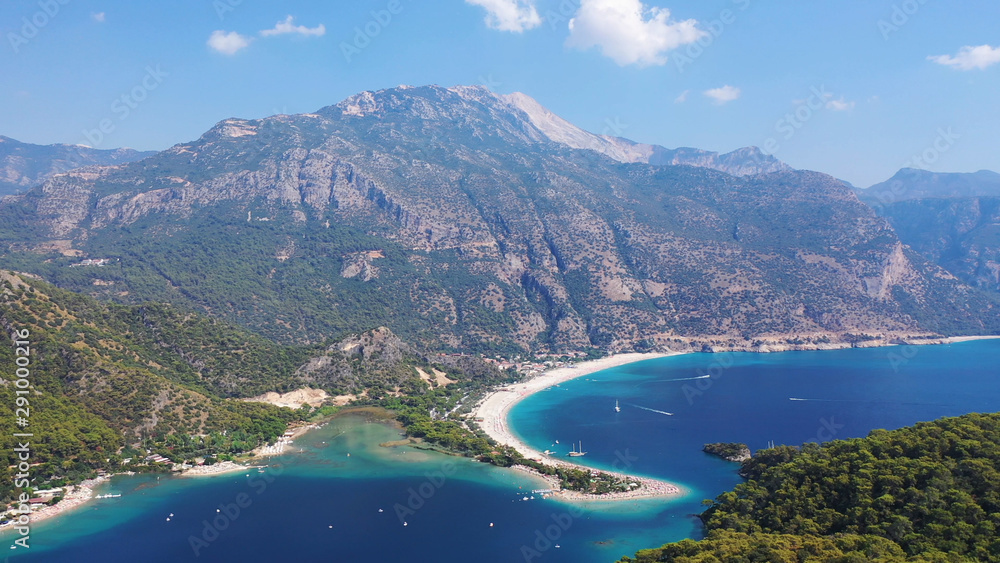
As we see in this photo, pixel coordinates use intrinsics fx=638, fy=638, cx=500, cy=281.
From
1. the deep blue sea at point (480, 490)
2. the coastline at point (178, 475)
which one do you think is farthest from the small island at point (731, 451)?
the coastline at point (178, 475)

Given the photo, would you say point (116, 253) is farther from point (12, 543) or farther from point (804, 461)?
point (804, 461)

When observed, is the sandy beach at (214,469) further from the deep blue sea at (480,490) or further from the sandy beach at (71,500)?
the sandy beach at (71,500)

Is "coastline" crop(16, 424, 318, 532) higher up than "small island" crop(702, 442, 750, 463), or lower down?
higher up

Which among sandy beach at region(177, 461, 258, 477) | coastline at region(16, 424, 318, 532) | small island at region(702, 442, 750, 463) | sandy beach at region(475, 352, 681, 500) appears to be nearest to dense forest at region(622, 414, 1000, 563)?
sandy beach at region(475, 352, 681, 500)

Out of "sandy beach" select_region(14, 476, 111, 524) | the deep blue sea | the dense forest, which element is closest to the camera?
the dense forest

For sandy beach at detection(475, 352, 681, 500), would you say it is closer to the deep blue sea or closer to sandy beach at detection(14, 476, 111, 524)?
the deep blue sea

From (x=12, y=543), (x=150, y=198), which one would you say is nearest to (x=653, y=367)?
(x=12, y=543)
